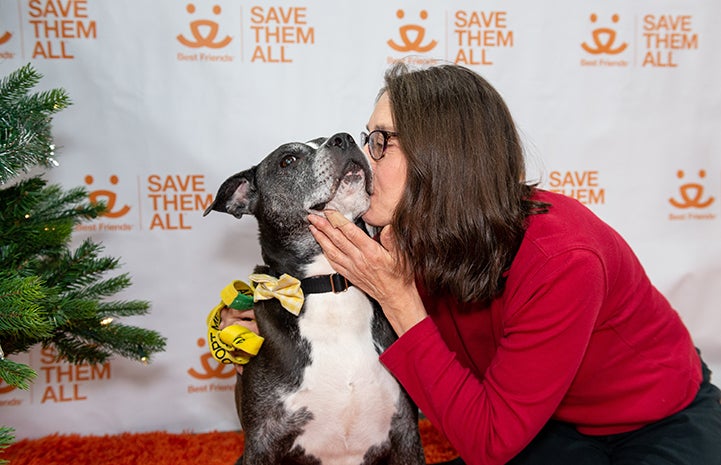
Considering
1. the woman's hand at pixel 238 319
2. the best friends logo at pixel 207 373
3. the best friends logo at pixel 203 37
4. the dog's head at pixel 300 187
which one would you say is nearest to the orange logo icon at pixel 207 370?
the best friends logo at pixel 207 373

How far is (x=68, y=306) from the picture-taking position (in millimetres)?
1898

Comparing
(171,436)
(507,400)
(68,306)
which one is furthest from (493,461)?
(171,436)

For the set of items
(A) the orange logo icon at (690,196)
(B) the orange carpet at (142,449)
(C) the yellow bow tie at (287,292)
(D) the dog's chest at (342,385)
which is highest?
(A) the orange logo icon at (690,196)

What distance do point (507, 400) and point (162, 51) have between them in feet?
7.26

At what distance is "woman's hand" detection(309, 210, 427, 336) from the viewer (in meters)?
1.74

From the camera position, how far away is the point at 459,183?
5.59 ft

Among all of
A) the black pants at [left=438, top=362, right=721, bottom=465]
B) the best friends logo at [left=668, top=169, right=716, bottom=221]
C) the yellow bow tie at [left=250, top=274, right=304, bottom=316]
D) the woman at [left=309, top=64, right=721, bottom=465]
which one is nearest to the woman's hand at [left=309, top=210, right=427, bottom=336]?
the woman at [left=309, top=64, right=721, bottom=465]

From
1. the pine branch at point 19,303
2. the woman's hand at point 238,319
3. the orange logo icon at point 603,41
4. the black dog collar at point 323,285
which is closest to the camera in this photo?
the pine branch at point 19,303

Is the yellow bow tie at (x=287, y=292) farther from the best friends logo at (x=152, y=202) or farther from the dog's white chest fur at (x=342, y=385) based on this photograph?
the best friends logo at (x=152, y=202)

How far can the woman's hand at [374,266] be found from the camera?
5.69ft

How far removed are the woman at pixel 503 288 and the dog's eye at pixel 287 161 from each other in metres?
0.21

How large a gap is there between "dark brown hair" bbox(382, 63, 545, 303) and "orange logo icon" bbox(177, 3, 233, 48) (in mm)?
1423

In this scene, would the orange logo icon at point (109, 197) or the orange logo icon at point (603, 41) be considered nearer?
the orange logo icon at point (109, 197)

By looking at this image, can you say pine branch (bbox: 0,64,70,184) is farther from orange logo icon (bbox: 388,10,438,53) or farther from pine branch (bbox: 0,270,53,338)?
orange logo icon (bbox: 388,10,438,53)
